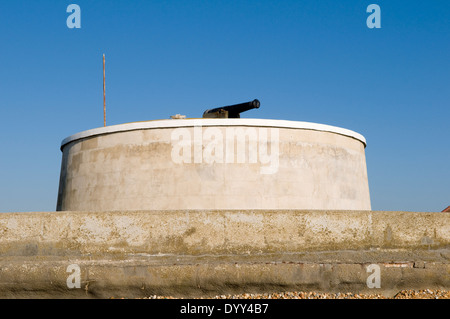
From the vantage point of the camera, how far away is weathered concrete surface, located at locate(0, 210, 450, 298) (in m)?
5.96

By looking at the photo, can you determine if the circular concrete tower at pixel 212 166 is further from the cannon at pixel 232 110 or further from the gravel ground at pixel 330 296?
the gravel ground at pixel 330 296

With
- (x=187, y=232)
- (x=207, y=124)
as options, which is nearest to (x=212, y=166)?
(x=207, y=124)

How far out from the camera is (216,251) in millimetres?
6332

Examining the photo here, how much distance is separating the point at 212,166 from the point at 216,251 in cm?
710

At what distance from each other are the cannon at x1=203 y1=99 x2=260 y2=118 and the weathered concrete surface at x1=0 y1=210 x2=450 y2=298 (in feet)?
37.7

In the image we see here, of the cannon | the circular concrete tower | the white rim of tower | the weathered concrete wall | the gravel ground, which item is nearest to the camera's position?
the gravel ground

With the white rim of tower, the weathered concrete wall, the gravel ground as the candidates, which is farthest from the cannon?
the gravel ground

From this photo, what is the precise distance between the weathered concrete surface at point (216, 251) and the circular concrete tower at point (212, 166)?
658 centimetres

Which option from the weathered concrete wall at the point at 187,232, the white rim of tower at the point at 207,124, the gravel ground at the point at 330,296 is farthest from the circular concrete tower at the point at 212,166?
the gravel ground at the point at 330,296

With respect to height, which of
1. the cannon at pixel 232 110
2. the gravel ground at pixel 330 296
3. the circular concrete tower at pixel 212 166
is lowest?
the gravel ground at pixel 330 296

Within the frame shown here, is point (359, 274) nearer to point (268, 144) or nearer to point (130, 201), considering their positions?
point (268, 144)

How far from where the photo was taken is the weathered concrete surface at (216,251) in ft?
19.6

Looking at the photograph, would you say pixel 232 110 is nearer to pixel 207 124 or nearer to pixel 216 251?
pixel 207 124

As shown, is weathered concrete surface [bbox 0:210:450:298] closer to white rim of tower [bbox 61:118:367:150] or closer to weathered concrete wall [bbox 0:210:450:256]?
weathered concrete wall [bbox 0:210:450:256]
